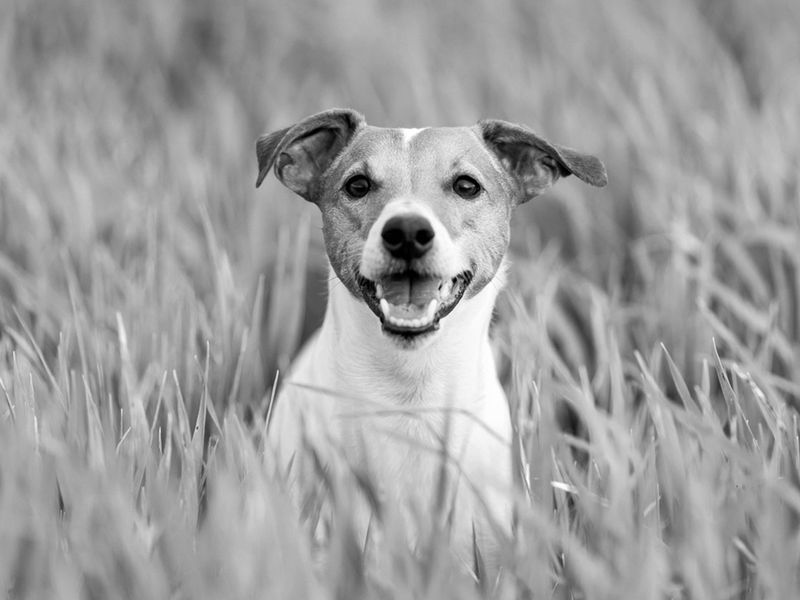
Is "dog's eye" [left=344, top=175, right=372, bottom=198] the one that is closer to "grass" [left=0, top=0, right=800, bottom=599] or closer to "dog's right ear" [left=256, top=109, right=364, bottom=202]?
"dog's right ear" [left=256, top=109, right=364, bottom=202]

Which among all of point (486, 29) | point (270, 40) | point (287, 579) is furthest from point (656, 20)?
point (287, 579)

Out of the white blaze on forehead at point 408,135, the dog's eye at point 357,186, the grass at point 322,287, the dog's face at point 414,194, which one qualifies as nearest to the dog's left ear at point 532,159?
the dog's face at point 414,194

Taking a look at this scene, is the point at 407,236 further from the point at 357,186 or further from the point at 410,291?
the point at 357,186

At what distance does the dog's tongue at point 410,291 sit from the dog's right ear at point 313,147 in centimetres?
62

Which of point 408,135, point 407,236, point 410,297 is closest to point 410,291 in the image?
point 410,297

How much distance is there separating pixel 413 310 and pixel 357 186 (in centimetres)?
47

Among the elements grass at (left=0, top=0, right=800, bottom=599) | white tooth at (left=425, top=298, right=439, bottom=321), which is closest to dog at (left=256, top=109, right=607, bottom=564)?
white tooth at (left=425, top=298, right=439, bottom=321)

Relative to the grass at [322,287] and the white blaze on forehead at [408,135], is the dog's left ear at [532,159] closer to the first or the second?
the white blaze on forehead at [408,135]

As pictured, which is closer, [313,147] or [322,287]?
[313,147]

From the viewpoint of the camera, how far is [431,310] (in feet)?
10.7

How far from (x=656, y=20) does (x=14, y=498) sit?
6.07m

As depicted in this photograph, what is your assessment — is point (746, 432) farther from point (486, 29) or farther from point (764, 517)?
point (486, 29)

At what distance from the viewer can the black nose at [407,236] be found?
313 cm

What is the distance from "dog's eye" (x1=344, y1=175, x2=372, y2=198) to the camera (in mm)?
3465
